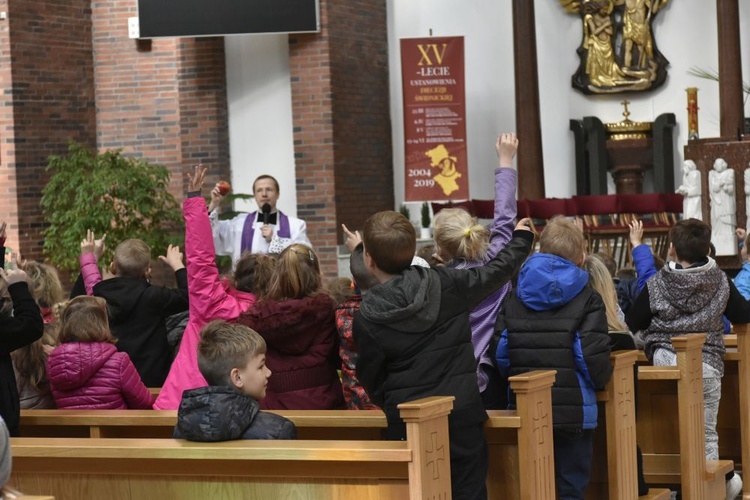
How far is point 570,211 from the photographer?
12930mm

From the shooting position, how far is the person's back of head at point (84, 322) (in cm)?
497

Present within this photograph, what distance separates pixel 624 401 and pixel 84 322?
2241 millimetres

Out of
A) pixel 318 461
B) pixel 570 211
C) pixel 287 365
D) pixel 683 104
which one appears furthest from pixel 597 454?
pixel 683 104

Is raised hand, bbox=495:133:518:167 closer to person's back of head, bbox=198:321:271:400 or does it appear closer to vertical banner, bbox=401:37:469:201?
person's back of head, bbox=198:321:271:400

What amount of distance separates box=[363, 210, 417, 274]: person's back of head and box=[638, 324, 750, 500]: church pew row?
2.16 metres

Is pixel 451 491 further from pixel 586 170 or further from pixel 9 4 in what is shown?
pixel 586 170

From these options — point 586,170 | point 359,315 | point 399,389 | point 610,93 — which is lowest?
point 399,389

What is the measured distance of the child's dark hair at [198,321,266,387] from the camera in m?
3.92

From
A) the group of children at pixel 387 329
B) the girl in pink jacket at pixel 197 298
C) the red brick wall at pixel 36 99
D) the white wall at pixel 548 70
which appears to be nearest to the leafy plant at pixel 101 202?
the red brick wall at pixel 36 99

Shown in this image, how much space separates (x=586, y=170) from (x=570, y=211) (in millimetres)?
1947

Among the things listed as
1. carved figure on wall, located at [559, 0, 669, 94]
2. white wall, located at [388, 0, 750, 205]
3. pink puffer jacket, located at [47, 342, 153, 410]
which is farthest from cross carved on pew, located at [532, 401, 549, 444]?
carved figure on wall, located at [559, 0, 669, 94]

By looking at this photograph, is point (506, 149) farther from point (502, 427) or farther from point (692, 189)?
point (692, 189)

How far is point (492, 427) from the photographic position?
4.46m

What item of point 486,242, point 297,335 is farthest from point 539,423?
point 297,335
